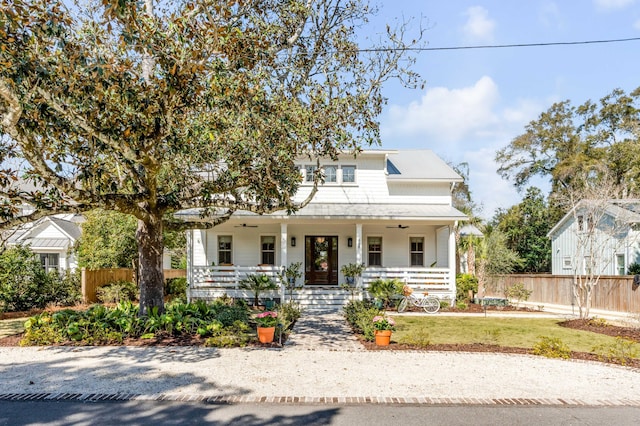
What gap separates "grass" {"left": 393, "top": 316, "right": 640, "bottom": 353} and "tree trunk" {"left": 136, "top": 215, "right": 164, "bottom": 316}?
234 inches

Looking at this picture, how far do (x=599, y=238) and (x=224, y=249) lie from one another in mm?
19825

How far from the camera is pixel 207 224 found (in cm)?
1259

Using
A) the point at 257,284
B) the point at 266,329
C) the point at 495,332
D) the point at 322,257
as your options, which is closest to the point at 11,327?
the point at 257,284

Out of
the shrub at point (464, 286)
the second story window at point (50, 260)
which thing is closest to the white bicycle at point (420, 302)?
the shrub at point (464, 286)

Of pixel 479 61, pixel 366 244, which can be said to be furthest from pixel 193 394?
pixel 366 244

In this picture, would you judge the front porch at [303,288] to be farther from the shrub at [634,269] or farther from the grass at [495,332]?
the shrub at [634,269]

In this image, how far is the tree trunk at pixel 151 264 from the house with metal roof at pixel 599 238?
1242 cm

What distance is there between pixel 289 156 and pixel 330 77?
243cm

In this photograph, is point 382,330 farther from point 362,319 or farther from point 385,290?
point 385,290

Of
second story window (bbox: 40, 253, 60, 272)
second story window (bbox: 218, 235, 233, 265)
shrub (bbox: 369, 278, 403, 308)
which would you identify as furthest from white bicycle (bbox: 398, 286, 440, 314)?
second story window (bbox: 40, 253, 60, 272)

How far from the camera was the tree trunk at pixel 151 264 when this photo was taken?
35.7ft

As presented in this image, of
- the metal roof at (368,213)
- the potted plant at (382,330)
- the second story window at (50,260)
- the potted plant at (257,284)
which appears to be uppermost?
the metal roof at (368,213)

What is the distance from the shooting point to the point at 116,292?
59.6ft

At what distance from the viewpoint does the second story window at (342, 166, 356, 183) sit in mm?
19375
